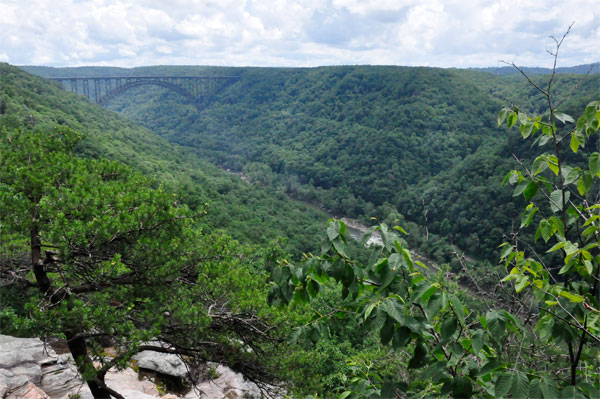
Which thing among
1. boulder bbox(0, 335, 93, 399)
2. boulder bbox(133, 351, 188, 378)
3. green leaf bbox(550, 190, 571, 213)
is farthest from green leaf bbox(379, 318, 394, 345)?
boulder bbox(133, 351, 188, 378)

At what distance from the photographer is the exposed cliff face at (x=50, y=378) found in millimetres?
5367

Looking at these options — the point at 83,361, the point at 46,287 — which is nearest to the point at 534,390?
the point at 83,361

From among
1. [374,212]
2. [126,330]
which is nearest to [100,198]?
[126,330]

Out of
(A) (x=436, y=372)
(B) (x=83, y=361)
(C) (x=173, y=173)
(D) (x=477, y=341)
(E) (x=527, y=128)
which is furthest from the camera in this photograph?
(C) (x=173, y=173)

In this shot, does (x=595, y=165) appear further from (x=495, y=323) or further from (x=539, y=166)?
→ (x=495, y=323)

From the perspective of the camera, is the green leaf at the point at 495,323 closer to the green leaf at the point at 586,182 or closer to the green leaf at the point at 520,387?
the green leaf at the point at 520,387

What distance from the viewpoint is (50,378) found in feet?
20.1

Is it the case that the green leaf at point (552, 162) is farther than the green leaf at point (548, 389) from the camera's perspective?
Yes

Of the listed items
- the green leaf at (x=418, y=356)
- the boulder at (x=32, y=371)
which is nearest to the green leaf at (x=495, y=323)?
the green leaf at (x=418, y=356)

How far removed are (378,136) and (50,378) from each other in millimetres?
64177

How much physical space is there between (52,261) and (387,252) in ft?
15.9

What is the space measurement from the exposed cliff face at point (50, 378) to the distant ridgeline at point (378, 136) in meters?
22.1

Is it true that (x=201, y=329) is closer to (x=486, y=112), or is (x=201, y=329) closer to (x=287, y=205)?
(x=287, y=205)

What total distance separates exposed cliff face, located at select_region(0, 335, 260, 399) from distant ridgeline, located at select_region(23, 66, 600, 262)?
72.6 feet
